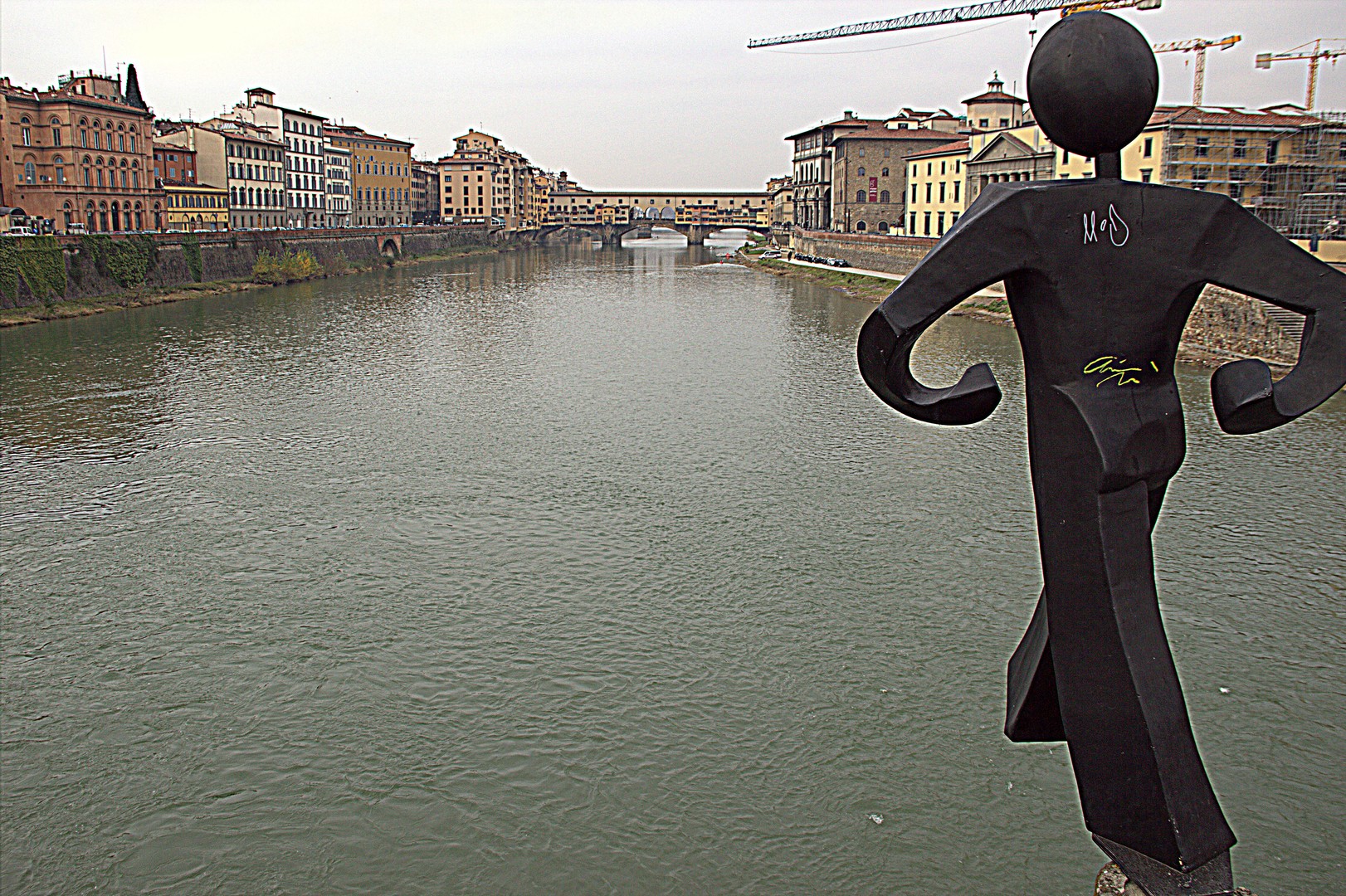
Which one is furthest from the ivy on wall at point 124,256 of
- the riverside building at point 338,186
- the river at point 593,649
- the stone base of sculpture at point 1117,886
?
the stone base of sculpture at point 1117,886

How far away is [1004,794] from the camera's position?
254 inches

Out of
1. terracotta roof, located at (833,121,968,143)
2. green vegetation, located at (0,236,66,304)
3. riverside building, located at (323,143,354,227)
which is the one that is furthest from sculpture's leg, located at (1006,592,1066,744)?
riverside building, located at (323,143,354,227)

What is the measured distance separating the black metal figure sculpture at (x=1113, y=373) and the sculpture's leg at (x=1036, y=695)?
16 centimetres

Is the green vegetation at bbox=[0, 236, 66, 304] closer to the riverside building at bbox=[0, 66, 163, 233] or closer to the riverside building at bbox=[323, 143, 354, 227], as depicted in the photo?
the riverside building at bbox=[0, 66, 163, 233]

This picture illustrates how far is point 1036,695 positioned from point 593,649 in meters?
5.84

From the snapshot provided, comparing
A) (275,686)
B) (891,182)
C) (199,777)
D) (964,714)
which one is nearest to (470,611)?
(275,686)

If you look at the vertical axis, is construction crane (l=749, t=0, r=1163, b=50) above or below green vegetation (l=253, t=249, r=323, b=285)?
above

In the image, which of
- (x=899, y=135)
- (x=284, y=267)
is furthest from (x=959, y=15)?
(x=284, y=267)

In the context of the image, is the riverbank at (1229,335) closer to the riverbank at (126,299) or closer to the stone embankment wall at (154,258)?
the riverbank at (126,299)

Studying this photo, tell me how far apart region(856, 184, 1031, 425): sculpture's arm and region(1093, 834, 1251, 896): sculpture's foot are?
1207 millimetres

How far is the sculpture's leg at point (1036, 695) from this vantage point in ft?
9.71

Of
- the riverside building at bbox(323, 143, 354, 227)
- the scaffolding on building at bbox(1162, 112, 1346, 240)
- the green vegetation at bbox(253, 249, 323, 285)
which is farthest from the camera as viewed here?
the riverside building at bbox(323, 143, 354, 227)

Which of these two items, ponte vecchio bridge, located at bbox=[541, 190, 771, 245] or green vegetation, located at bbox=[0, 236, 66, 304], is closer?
green vegetation, located at bbox=[0, 236, 66, 304]

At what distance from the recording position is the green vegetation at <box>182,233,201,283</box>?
1521 inches
